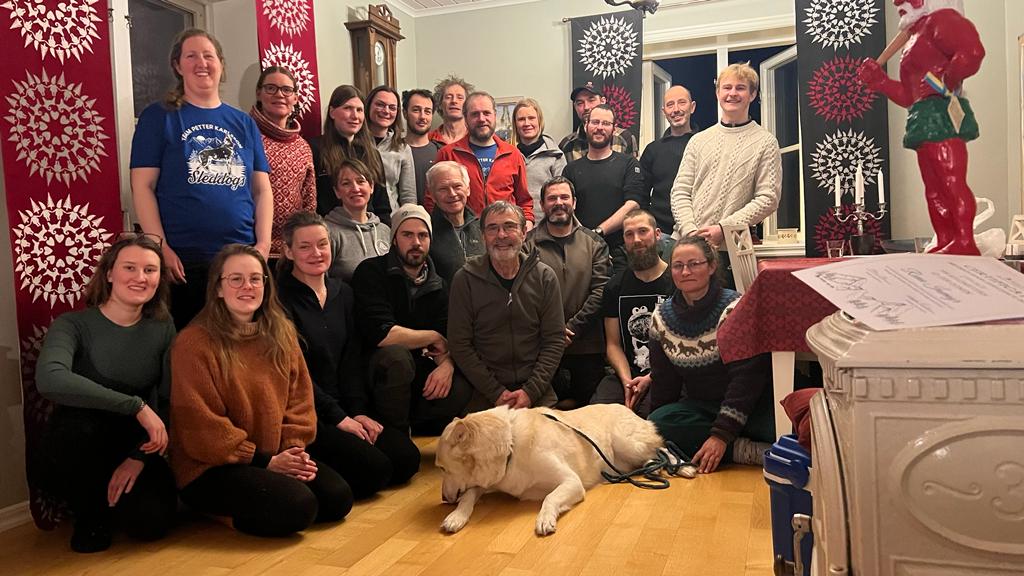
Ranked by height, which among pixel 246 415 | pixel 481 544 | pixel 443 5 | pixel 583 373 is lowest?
pixel 481 544

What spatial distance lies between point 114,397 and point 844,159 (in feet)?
14.7

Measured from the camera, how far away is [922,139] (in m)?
1.37

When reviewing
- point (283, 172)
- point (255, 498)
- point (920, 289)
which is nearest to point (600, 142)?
point (283, 172)

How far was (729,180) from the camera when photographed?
4.55m

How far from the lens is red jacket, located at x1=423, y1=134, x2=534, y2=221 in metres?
4.60

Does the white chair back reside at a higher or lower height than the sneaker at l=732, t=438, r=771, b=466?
higher

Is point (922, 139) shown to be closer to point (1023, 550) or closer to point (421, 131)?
point (1023, 550)

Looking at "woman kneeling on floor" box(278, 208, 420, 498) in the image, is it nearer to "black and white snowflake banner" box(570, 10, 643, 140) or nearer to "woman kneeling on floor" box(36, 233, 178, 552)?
"woman kneeling on floor" box(36, 233, 178, 552)

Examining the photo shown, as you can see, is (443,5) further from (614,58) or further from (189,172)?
(189,172)

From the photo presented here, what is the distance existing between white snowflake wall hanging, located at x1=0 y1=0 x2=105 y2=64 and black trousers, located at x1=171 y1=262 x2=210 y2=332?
0.86 metres

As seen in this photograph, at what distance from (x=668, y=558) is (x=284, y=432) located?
51.9 inches

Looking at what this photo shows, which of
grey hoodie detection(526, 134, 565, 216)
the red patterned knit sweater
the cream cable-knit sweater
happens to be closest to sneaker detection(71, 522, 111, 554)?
the red patterned knit sweater

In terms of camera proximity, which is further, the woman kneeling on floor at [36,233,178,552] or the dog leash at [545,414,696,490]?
the dog leash at [545,414,696,490]

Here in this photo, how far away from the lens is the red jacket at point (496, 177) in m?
4.60
